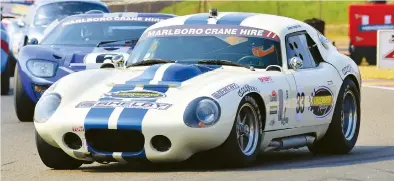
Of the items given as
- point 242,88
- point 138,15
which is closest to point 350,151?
point 242,88

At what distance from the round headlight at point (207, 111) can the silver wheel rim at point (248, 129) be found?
1.03 ft

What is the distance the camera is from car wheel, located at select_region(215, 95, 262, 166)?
28.5ft

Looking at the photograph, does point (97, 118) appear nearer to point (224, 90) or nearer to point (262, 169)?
point (224, 90)

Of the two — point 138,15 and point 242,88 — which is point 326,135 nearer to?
point 242,88

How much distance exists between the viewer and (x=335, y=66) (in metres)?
10.5

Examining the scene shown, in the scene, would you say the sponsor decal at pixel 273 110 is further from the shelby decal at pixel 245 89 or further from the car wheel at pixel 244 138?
the shelby decal at pixel 245 89

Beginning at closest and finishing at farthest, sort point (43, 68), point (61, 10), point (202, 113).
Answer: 1. point (202, 113)
2. point (43, 68)
3. point (61, 10)

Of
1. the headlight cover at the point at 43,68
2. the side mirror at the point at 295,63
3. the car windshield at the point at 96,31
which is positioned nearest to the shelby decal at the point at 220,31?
the side mirror at the point at 295,63

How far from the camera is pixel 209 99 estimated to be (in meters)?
8.63

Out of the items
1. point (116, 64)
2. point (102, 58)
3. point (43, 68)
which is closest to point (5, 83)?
point (43, 68)

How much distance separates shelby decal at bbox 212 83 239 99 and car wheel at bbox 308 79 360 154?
5.45 ft

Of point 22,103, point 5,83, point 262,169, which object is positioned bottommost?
point 5,83

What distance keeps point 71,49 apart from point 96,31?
0.82m

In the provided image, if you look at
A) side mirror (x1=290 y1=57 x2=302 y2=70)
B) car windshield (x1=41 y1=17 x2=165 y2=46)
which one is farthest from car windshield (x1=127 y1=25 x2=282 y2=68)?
car windshield (x1=41 y1=17 x2=165 y2=46)
